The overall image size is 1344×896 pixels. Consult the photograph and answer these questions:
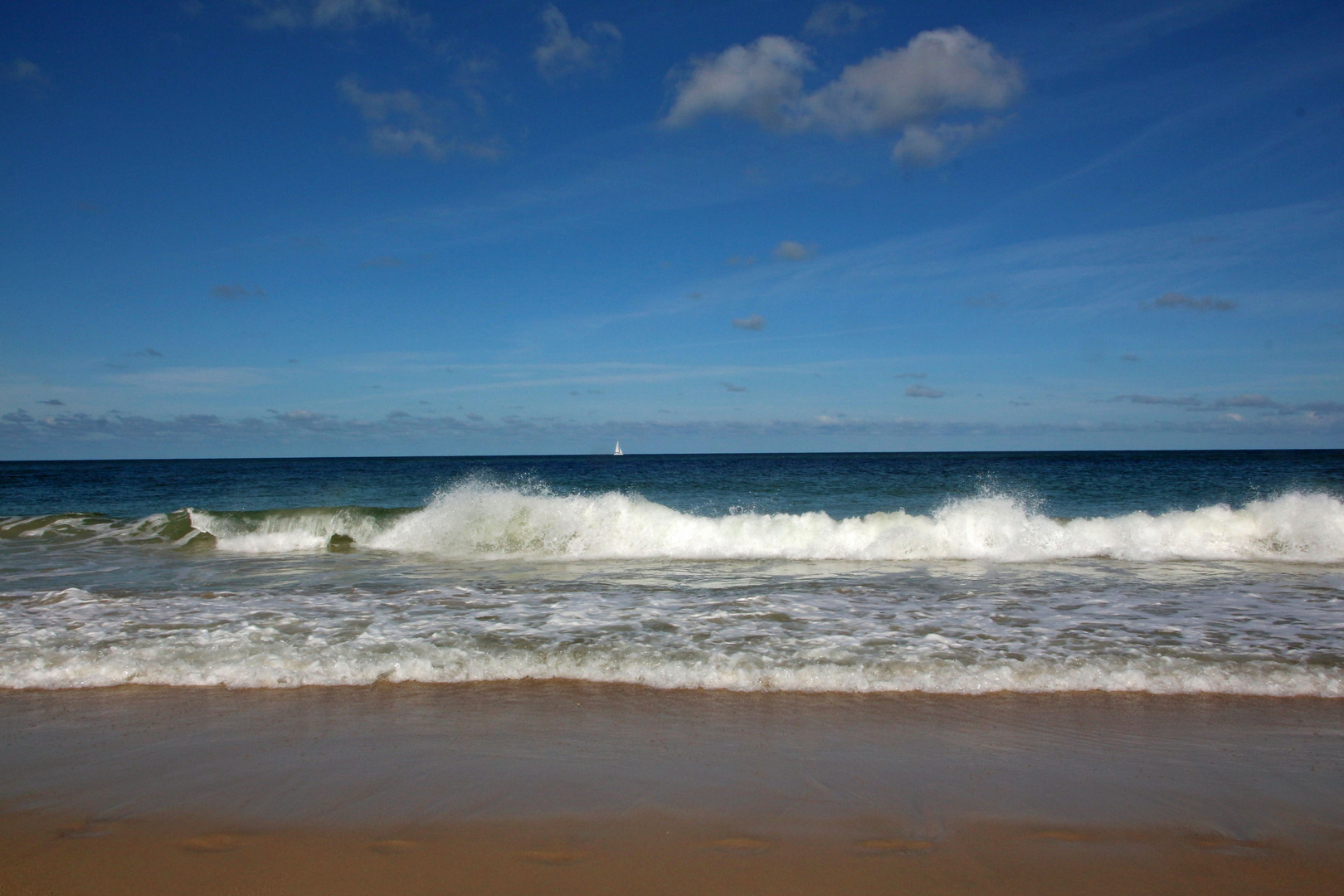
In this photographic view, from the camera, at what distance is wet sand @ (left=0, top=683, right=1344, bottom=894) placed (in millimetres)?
2977

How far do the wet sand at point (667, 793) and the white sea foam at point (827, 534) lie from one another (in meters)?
7.55

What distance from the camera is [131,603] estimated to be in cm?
798

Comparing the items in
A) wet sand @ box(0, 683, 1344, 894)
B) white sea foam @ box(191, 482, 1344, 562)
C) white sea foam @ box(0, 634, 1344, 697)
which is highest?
white sea foam @ box(191, 482, 1344, 562)

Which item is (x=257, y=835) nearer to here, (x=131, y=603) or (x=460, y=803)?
(x=460, y=803)

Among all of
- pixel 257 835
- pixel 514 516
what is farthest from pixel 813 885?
pixel 514 516

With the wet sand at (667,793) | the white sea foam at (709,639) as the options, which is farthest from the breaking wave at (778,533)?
the wet sand at (667,793)

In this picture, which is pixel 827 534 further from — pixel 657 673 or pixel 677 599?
pixel 657 673

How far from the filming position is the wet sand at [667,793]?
298 centimetres

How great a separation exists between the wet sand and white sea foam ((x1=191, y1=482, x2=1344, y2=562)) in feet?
24.8

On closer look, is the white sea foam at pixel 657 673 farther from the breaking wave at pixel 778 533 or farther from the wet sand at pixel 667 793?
the breaking wave at pixel 778 533

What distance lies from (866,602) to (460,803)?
17.7 feet

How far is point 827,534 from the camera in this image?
13.2 m

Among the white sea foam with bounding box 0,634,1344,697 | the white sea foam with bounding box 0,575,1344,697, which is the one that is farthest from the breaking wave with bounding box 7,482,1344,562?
the white sea foam with bounding box 0,634,1344,697

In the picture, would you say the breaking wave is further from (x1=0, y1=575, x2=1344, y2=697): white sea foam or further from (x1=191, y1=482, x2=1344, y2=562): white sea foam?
(x1=0, y1=575, x2=1344, y2=697): white sea foam
